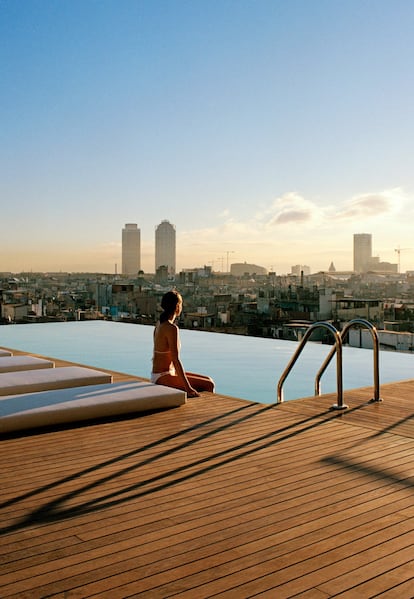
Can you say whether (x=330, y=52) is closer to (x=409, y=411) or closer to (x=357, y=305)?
(x=357, y=305)

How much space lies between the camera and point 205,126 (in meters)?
14.4

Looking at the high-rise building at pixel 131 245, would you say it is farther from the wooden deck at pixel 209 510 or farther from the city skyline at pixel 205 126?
the wooden deck at pixel 209 510

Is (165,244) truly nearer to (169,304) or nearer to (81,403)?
(169,304)

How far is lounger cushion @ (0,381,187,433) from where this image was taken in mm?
3893

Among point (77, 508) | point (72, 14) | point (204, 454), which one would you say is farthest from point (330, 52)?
point (77, 508)

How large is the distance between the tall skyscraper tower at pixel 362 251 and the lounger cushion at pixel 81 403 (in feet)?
39.4

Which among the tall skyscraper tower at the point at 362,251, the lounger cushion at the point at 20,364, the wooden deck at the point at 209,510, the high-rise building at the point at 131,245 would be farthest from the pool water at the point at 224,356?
the high-rise building at the point at 131,245

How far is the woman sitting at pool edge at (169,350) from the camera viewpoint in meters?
4.76

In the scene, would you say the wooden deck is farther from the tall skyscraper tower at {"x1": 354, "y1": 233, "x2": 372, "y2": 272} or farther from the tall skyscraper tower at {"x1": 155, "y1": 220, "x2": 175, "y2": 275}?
the tall skyscraper tower at {"x1": 155, "y1": 220, "x2": 175, "y2": 275}

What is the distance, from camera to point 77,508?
2.58m

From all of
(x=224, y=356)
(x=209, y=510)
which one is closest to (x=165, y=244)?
(x=224, y=356)

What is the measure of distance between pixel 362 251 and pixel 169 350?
1391cm

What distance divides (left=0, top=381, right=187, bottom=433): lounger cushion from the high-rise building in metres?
15.7

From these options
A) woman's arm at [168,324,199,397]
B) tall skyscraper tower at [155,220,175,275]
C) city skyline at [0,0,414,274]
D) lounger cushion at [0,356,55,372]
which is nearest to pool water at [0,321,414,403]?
lounger cushion at [0,356,55,372]
